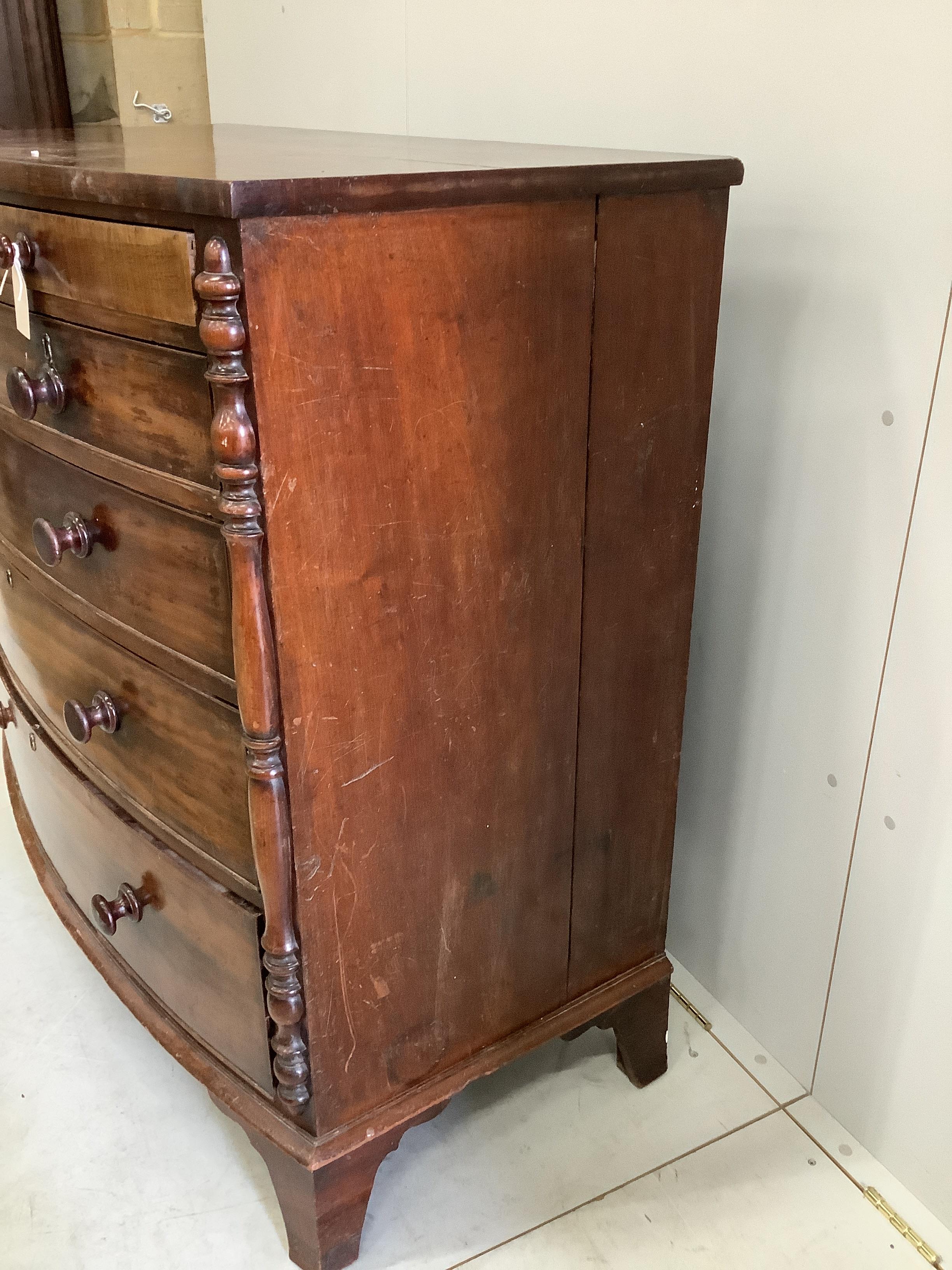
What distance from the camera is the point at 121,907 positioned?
109cm

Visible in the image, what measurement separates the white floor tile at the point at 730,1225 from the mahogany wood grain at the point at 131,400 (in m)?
0.86

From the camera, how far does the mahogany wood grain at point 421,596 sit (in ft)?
2.45

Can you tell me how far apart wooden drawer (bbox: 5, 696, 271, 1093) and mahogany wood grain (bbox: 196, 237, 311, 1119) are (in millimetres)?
37

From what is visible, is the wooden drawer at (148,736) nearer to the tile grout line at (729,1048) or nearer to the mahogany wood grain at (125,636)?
the mahogany wood grain at (125,636)

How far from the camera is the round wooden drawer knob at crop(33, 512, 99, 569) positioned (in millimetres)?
914

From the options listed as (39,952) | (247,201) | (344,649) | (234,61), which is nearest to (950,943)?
(344,649)

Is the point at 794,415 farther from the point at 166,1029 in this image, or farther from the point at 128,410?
the point at 166,1029

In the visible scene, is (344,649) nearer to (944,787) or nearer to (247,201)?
(247,201)

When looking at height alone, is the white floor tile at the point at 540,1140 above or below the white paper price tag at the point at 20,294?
below

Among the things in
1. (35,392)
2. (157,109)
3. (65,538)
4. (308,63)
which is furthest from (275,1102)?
(308,63)

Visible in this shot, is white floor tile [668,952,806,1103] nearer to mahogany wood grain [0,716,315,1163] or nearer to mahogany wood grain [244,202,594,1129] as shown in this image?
mahogany wood grain [244,202,594,1129]

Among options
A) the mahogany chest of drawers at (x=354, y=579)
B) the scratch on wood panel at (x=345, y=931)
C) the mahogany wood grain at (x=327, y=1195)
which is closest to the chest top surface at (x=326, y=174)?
the mahogany chest of drawers at (x=354, y=579)

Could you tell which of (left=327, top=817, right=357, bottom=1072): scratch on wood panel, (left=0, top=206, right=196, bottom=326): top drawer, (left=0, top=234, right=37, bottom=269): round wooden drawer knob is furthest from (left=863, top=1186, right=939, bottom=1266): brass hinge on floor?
(left=0, top=234, right=37, bottom=269): round wooden drawer knob

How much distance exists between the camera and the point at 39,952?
153 cm
